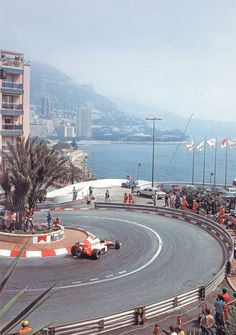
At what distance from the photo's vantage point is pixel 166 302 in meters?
14.0

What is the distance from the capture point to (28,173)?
76.6 feet

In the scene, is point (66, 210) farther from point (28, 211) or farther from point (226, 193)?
point (226, 193)

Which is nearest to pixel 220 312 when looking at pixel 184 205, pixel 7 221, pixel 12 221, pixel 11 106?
pixel 12 221

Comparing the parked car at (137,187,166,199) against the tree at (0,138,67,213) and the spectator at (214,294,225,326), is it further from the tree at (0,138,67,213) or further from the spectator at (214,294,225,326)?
the spectator at (214,294,225,326)

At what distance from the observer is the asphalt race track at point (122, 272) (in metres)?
15.1

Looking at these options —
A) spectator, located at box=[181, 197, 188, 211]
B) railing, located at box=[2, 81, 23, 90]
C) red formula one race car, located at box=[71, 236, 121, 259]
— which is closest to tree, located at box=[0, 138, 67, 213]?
red formula one race car, located at box=[71, 236, 121, 259]

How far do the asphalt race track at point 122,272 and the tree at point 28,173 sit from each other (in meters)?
4.28

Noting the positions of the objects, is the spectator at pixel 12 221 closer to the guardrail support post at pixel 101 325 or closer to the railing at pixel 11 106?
the guardrail support post at pixel 101 325

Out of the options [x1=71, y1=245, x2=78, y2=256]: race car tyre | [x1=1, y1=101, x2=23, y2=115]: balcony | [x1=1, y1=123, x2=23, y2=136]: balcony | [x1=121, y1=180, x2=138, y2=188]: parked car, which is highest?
[x1=1, y1=101, x2=23, y2=115]: balcony

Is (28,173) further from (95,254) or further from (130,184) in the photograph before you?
(130,184)

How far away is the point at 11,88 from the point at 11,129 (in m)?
4.52

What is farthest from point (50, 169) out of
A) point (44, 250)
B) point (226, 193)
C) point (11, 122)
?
point (11, 122)

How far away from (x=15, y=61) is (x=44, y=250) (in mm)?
33862

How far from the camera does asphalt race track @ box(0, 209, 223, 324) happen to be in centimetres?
1515
